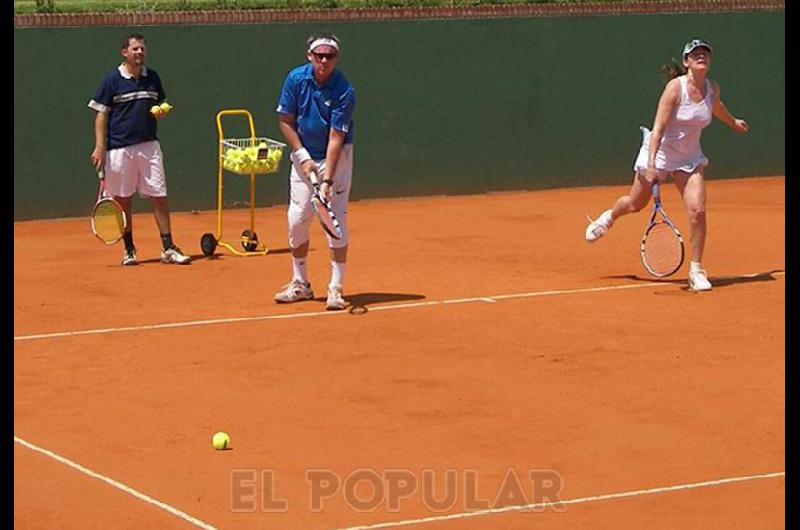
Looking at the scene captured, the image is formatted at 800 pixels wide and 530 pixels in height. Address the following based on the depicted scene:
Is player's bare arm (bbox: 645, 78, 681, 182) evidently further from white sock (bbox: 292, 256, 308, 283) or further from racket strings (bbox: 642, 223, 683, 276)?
white sock (bbox: 292, 256, 308, 283)

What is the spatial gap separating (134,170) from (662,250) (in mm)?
5160

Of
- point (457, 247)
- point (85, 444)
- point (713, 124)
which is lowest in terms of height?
point (85, 444)

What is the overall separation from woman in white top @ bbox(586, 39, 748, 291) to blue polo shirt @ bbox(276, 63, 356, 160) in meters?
2.65

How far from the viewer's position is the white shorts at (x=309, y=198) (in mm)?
13805

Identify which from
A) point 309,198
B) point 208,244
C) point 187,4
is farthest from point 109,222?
point 187,4

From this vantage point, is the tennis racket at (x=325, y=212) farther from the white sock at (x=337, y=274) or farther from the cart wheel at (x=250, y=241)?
the cart wheel at (x=250, y=241)

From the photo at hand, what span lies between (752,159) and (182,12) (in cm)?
878

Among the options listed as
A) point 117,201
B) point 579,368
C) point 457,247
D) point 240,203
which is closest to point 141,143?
point 117,201

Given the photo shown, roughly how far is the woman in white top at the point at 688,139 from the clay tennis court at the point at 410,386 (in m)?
0.56

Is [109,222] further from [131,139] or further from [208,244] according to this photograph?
[208,244]

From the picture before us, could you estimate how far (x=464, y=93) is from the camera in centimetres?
2298

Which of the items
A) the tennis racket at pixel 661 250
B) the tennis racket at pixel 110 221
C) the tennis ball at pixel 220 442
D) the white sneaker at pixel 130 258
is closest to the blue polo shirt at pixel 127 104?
the tennis racket at pixel 110 221

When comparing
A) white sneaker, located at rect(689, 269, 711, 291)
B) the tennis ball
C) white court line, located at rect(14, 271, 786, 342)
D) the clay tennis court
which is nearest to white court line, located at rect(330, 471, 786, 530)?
the clay tennis court

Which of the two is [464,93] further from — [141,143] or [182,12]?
[141,143]
